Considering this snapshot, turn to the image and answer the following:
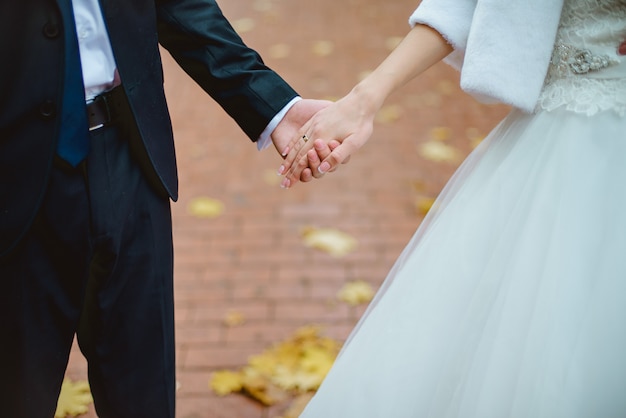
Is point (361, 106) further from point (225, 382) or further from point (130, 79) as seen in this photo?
point (225, 382)

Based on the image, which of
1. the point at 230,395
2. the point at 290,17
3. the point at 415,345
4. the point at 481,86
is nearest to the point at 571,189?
the point at 481,86

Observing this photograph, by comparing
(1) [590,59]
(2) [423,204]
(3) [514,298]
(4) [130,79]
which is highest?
(1) [590,59]

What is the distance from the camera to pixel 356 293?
3.02 metres

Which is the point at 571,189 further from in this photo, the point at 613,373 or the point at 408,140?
the point at 408,140

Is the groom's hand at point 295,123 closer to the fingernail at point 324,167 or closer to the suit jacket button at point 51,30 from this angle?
the fingernail at point 324,167

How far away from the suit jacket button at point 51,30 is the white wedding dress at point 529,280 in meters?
0.99

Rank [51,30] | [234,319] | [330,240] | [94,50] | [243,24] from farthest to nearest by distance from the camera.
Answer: [243,24] < [330,240] < [234,319] < [94,50] < [51,30]

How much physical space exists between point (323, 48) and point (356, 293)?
3.01m

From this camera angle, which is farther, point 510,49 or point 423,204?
point 423,204

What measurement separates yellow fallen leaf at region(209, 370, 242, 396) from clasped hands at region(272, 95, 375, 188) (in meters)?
1.03

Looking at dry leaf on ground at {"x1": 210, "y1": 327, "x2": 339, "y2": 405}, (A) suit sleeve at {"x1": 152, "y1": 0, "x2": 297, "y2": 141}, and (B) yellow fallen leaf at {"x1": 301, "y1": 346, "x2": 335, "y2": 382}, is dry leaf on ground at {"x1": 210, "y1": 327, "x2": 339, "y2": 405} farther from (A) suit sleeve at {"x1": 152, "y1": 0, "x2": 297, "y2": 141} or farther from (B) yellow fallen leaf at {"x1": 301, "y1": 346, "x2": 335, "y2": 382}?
(A) suit sleeve at {"x1": 152, "y1": 0, "x2": 297, "y2": 141}

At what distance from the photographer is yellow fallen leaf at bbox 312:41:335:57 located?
543cm

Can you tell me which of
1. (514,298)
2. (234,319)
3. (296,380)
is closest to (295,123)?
(514,298)

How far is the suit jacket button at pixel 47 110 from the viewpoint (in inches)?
59.2
